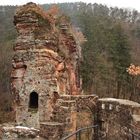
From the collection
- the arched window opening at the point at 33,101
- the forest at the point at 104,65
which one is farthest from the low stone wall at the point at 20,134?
the forest at the point at 104,65

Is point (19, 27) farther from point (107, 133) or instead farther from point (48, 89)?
point (107, 133)

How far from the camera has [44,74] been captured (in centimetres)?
2150

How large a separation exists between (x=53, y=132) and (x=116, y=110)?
283cm

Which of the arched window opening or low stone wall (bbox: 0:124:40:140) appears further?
the arched window opening

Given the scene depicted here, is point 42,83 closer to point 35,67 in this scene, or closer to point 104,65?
point 35,67

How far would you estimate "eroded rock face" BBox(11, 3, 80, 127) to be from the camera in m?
21.4

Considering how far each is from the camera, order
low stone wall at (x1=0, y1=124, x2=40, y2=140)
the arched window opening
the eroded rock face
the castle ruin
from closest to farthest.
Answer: low stone wall at (x1=0, y1=124, x2=40, y2=140), the castle ruin, the eroded rock face, the arched window opening

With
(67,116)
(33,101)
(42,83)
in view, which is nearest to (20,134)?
(67,116)

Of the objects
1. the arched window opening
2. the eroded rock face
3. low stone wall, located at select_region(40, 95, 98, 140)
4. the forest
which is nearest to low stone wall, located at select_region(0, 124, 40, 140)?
low stone wall, located at select_region(40, 95, 98, 140)

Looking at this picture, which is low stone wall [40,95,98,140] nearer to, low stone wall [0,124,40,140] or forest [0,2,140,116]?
low stone wall [0,124,40,140]

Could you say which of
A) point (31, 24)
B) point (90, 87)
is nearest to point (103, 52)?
point (90, 87)

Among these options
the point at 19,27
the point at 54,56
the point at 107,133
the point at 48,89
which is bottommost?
the point at 107,133

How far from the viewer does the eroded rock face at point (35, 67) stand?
2141 cm

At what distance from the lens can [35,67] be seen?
21.6 metres
